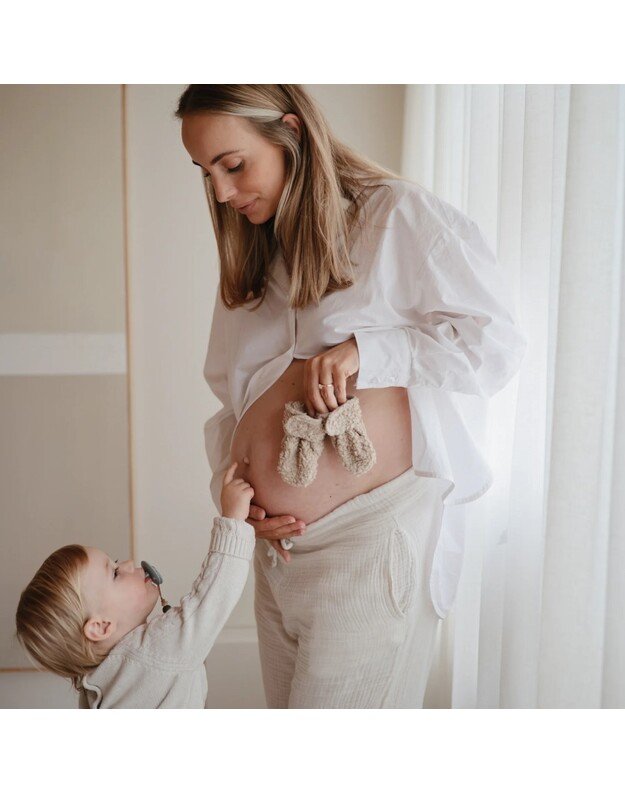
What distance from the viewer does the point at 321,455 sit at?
108cm

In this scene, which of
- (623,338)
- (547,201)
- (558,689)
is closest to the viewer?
(623,338)

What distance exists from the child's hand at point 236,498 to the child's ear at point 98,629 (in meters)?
0.23

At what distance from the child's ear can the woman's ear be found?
0.77 m

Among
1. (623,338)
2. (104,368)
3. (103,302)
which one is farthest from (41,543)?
(623,338)

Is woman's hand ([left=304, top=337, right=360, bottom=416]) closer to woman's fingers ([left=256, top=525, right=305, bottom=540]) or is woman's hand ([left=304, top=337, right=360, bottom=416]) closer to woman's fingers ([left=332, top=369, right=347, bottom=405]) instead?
woman's fingers ([left=332, top=369, right=347, bottom=405])

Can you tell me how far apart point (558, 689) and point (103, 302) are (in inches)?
→ 56.1

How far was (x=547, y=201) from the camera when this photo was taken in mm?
1170

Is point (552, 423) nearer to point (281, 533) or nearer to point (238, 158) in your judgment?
point (281, 533)

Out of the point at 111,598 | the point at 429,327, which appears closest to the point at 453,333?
the point at 429,327

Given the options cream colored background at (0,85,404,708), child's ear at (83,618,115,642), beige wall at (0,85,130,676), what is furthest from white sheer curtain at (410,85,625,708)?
beige wall at (0,85,130,676)

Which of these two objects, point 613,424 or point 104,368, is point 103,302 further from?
point 613,424

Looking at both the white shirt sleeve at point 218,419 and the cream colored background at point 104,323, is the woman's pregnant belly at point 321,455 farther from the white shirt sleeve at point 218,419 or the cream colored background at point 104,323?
the cream colored background at point 104,323

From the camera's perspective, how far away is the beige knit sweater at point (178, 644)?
1.05 meters
